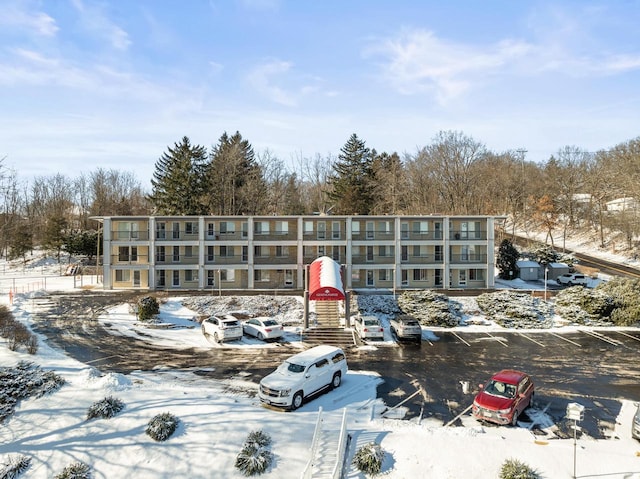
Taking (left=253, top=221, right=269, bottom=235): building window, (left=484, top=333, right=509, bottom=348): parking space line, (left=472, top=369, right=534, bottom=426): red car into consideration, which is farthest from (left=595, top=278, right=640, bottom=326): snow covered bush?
(left=253, top=221, right=269, bottom=235): building window

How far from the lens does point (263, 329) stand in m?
28.8

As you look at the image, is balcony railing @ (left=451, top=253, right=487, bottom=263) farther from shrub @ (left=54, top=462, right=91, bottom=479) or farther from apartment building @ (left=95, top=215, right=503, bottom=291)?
shrub @ (left=54, top=462, right=91, bottom=479)

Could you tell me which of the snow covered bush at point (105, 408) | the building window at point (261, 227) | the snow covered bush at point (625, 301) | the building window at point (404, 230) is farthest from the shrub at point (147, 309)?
the snow covered bush at point (625, 301)

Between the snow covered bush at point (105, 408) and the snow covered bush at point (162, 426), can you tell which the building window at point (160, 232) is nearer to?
the snow covered bush at point (105, 408)

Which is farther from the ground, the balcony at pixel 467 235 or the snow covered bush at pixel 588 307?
the balcony at pixel 467 235

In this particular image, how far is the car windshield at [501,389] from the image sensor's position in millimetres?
16281

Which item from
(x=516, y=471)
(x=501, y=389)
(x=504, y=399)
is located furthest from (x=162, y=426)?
(x=501, y=389)

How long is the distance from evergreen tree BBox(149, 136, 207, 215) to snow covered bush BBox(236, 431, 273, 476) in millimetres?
50643

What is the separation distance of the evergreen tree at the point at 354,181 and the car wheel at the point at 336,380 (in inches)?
1829

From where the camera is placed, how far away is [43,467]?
568 inches

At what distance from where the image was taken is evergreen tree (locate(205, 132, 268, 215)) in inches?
2616

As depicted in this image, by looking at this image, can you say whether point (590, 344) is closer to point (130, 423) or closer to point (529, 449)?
point (529, 449)

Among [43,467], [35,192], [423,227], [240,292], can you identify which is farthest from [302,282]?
[35,192]

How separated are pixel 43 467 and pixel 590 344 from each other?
102 ft
